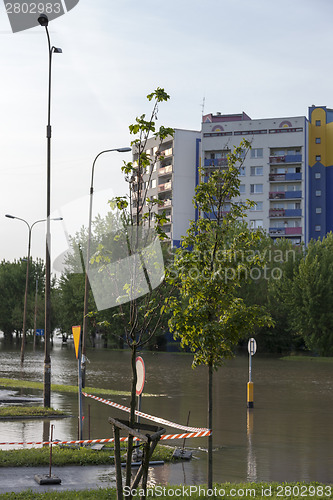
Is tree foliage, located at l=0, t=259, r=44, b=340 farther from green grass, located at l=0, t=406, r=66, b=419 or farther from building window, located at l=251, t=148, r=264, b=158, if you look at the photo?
green grass, located at l=0, t=406, r=66, b=419

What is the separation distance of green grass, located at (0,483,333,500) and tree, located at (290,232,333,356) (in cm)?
4984

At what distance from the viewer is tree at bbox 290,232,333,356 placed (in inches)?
2336

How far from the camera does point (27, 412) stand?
1930 cm

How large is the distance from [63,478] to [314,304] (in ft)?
166

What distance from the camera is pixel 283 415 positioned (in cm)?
2078

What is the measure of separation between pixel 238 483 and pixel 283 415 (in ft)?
34.4

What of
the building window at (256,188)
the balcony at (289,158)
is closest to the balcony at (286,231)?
the building window at (256,188)

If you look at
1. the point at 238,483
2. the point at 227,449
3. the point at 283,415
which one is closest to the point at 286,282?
the point at 283,415

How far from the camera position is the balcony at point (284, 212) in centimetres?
9294

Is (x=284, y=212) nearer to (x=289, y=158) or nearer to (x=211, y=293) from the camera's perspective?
(x=289, y=158)

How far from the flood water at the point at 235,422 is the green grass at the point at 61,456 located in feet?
3.06

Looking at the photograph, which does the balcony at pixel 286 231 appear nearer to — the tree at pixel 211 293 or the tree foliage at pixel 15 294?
the tree foliage at pixel 15 294

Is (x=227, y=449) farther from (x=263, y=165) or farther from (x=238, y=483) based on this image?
(x=263, y=165)

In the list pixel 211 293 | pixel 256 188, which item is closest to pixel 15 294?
pixel 256 188
